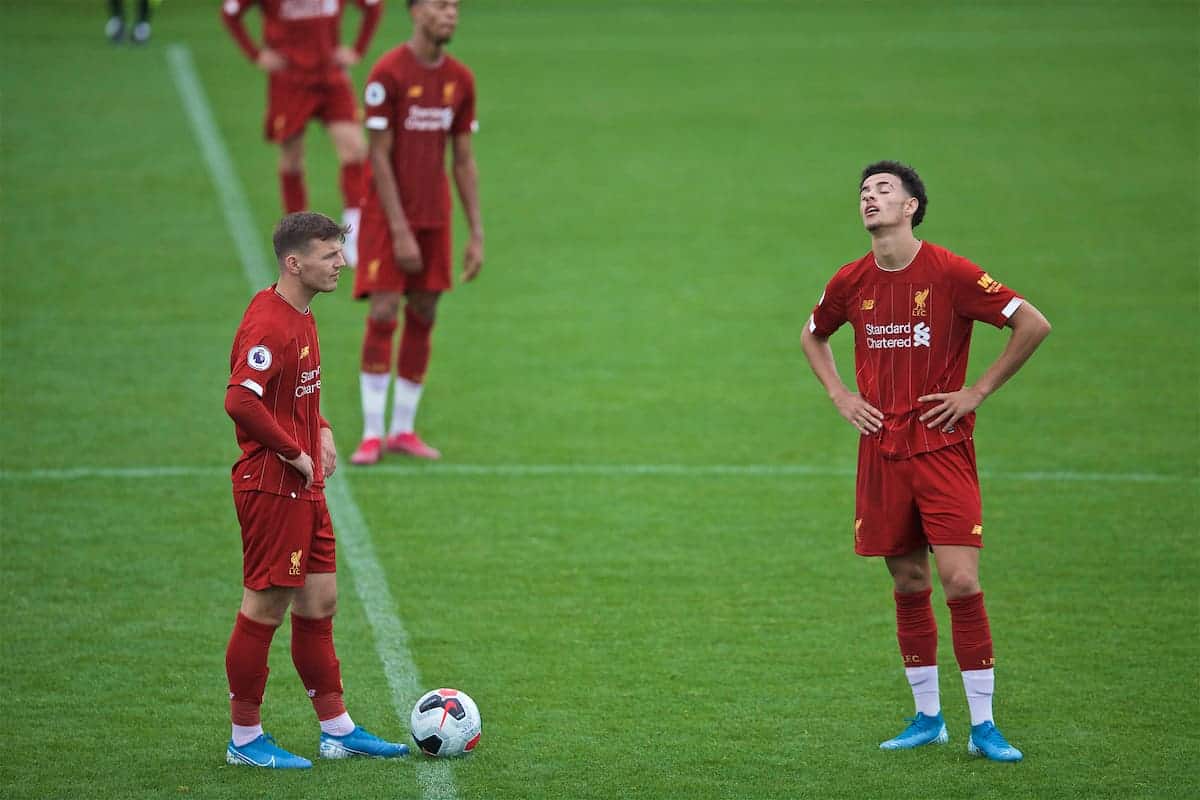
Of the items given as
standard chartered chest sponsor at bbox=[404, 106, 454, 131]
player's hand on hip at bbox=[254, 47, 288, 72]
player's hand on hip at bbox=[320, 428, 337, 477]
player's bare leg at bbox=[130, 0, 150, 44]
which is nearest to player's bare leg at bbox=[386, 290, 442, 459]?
standard chartered chest sponsor at bbox=[404, 106, 454, 131]

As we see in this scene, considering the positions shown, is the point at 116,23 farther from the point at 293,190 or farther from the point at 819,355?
the point at 819,355

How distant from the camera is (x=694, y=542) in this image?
7.79 meters

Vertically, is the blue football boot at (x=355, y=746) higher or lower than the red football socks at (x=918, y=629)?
lower

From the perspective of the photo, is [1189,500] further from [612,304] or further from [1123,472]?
[612,304]

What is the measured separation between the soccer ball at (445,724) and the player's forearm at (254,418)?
3.58 ft

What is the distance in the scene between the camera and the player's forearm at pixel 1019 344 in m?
5.32

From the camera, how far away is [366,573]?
290 inches

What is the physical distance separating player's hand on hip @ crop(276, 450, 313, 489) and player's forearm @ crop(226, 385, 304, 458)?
0.22ft

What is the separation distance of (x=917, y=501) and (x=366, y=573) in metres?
2.95

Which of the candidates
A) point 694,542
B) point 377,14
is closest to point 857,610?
point 694,542

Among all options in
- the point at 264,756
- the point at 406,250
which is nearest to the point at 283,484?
the point at 264,756

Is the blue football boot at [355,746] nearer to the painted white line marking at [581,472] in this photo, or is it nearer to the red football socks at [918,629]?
the red football socks at [918,629]

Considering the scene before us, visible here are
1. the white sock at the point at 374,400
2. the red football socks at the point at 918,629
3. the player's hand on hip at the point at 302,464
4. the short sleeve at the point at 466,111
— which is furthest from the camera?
the white sock at the point at 374,400

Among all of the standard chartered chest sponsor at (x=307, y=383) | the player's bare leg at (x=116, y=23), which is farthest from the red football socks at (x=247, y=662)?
the player's bare leg at (x=116, y=23)
